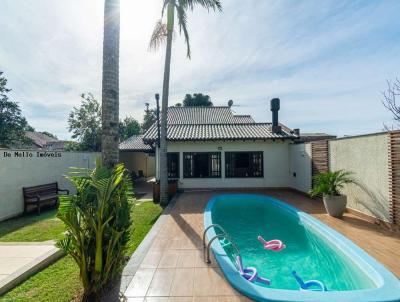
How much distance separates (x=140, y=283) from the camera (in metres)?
4.46

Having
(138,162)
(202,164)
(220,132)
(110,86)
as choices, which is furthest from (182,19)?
(138,162)

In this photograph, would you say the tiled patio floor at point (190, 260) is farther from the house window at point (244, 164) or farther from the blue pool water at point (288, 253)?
the house window at point (244, 164)

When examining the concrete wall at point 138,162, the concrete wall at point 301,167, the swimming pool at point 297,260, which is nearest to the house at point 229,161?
the concrete wall at point 301,167

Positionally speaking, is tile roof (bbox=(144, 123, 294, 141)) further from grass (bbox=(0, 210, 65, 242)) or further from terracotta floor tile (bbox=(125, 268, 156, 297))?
terracotta floor tile (bbox=(125, 268, 156, 297))

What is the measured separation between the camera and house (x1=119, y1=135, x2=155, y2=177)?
2320cm

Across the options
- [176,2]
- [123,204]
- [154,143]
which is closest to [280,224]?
[123,204]

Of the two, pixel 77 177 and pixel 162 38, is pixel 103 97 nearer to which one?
pixel 77 177

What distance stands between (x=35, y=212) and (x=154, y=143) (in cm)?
801

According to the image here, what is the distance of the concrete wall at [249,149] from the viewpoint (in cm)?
1611

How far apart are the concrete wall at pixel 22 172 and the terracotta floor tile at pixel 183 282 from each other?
719 cm

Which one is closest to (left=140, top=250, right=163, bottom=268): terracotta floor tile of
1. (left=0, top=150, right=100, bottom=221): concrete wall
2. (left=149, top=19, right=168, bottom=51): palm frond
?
(left=0, top=150, right=100, bottom=221): concrete wall

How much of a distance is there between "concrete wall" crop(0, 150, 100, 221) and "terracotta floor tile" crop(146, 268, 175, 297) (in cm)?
691

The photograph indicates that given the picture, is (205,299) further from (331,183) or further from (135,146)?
(135,146)

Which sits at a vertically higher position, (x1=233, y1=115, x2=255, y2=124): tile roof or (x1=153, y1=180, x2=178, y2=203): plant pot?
(x1=233, y1=115, x2=255, y2=124): tile roof
